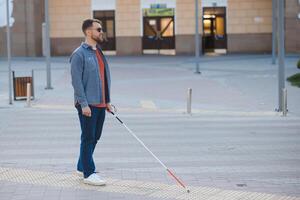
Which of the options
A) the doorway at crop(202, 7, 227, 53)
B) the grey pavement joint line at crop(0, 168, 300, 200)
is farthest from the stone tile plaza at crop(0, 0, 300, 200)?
the doorway at crop(202, 7, 227, 53)

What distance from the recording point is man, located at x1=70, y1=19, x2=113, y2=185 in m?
7.93

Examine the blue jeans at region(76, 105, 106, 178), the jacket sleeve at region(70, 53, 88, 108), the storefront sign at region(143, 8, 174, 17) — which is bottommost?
the blue jeans at region(76, 105, 106, 178)

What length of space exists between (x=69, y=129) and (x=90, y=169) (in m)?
5.16

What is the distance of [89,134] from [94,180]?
0.56 metres

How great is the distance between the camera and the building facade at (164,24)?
1698 inches

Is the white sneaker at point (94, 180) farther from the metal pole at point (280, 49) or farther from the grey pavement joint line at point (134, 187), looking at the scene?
the metal pole at point (280, 49)

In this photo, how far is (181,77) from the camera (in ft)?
87.4

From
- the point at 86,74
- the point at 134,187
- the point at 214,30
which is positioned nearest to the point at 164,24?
the point at 214,30

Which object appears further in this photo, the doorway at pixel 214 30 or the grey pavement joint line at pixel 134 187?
the doorway at pixel 214 30

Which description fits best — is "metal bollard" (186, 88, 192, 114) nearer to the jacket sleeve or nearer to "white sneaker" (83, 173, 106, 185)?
"white sneaker" (83, 173, 106, 185)

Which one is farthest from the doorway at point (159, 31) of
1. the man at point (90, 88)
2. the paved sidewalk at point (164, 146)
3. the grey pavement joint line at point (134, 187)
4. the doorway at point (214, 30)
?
the man at point (90, 88)

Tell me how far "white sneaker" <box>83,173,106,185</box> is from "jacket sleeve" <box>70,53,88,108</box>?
914 millimetres

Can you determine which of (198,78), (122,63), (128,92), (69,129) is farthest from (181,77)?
(69,129)

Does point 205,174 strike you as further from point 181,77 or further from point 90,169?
point 181,77
